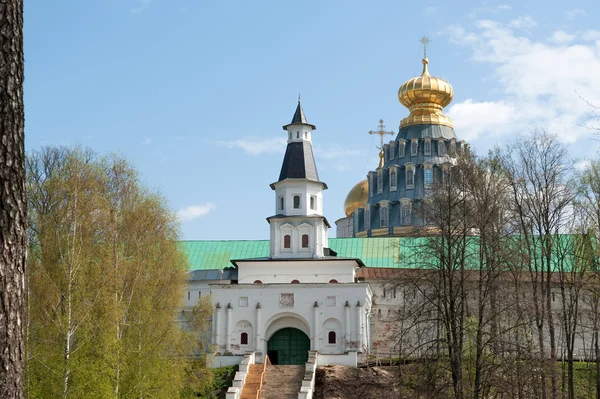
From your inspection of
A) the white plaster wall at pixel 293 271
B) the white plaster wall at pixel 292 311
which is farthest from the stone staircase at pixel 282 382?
the white plaster wall at pixel 293 271

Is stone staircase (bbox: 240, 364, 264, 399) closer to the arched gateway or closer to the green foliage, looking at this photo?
the arched gateway

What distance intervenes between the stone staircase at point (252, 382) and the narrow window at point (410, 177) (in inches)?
1000

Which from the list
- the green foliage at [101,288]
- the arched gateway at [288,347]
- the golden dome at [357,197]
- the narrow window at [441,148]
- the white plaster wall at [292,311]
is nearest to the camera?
the green foliage at [101,288]

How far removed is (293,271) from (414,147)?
21.7 metres

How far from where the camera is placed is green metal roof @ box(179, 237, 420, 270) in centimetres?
4528

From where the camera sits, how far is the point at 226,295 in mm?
38719

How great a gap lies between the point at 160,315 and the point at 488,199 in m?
9.65

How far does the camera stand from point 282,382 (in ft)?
112

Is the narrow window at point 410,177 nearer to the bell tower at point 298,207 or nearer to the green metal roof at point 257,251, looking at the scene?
the green metal roof at point 257,251

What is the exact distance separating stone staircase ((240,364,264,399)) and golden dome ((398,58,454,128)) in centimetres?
2884

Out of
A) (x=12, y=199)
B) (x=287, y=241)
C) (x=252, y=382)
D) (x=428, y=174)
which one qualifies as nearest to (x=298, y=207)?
(x=287, y=241)

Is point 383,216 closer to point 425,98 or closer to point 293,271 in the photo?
point 425,98

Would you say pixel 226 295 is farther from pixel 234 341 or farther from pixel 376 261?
pixel 376 261

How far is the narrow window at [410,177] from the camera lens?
59000mm
